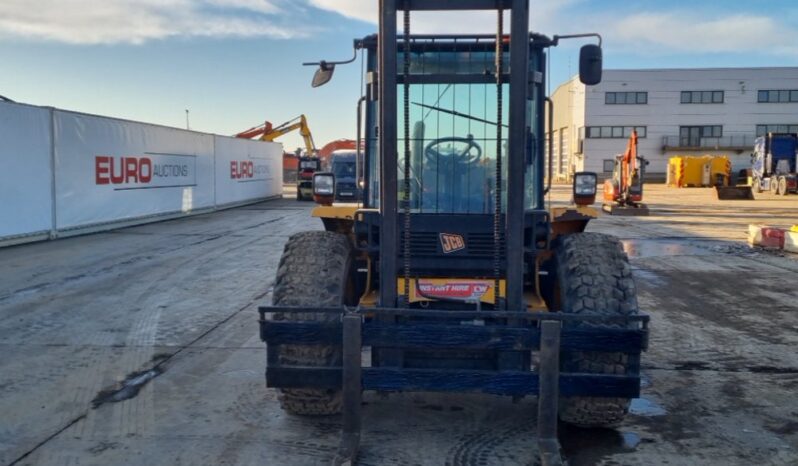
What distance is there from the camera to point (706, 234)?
18797mm

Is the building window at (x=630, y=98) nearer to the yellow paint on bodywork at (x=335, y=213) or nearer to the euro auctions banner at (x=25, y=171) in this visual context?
the euro auctions banner at (x=25, y=171)

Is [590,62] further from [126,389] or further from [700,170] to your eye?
[700,170]

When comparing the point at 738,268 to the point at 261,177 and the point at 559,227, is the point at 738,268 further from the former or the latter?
the point at 261,177

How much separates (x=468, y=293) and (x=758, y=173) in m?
39.0

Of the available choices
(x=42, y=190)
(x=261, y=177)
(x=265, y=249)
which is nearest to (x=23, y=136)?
(x=42, y=190)

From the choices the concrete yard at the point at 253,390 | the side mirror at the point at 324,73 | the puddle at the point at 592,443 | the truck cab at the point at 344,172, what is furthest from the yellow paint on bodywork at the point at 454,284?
the truck cab at the point at 344,172

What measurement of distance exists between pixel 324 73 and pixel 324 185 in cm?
87

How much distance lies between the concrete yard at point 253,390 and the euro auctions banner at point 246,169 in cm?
1802

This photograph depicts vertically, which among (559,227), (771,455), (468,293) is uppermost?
(559,227)

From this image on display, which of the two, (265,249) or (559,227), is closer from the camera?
(559,227)

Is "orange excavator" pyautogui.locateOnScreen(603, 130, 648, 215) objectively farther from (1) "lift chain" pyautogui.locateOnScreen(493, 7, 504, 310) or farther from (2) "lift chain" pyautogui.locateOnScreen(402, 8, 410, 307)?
(2) "lift chain" pyautogui.locateOnScreen(402, 8, 410, 307)

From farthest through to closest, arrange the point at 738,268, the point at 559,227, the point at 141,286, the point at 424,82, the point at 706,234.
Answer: the point at 706,234
the point at 738,268
the point at 141,286
the point at 559,227
the point at 424,82

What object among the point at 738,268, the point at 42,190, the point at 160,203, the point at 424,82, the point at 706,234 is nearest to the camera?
the point at 424,82

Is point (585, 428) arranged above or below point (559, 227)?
below
